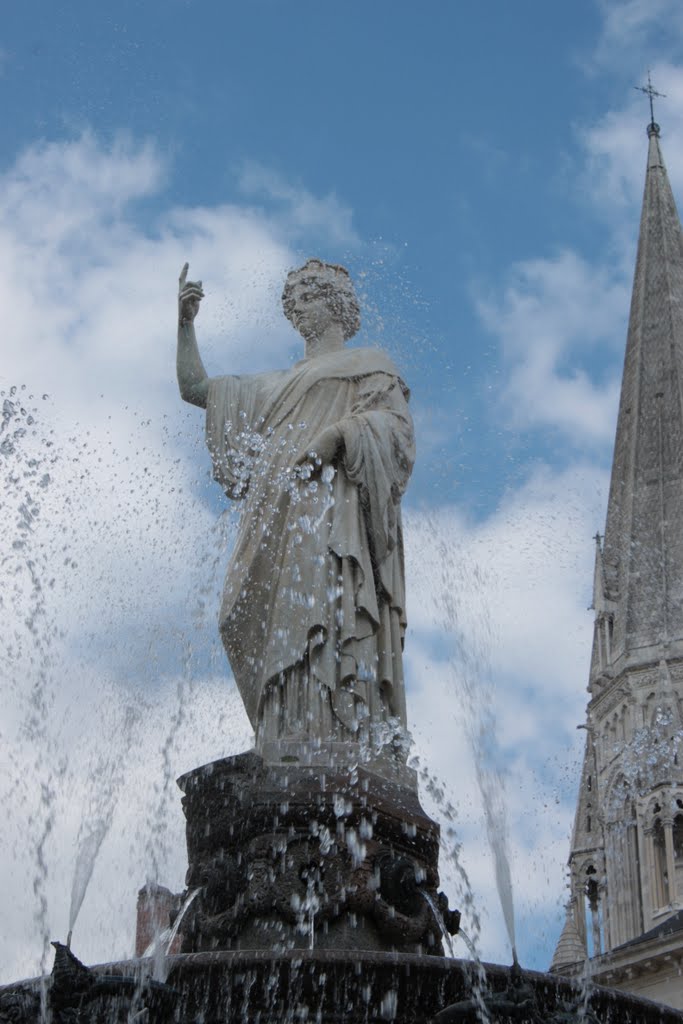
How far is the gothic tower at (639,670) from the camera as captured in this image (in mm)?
71688

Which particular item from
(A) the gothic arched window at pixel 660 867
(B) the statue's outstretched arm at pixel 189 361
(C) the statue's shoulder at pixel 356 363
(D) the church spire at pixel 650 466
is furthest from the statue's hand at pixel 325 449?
(D) the church spire at pixel 650 466

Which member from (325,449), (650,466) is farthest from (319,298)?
(650,466)

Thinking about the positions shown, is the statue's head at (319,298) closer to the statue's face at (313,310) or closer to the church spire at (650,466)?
the statue's face at (313,310)

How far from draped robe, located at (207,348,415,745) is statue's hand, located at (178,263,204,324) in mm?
Answer: 589

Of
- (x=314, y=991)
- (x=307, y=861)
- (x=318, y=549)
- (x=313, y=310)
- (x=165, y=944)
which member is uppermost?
(x=313, y=310)

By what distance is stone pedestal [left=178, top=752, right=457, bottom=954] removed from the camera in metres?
7.23

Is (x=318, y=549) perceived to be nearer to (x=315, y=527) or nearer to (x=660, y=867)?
(x=315, y=527)

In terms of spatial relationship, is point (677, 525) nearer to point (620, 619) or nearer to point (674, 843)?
point (620, 619)

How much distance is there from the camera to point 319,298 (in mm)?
10102

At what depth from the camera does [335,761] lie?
311 inches

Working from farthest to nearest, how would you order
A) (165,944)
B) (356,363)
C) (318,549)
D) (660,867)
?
1. (660,867)
2. (356,363)
3. (318,549)
4. (165,944)

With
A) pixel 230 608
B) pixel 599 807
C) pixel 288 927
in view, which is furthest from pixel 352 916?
pixel 599 807

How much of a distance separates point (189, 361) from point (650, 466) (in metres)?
77.5

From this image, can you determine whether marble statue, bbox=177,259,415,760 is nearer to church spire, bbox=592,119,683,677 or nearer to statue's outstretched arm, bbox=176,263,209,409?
statue's outstretched arm, bbox=176,263,209,409
